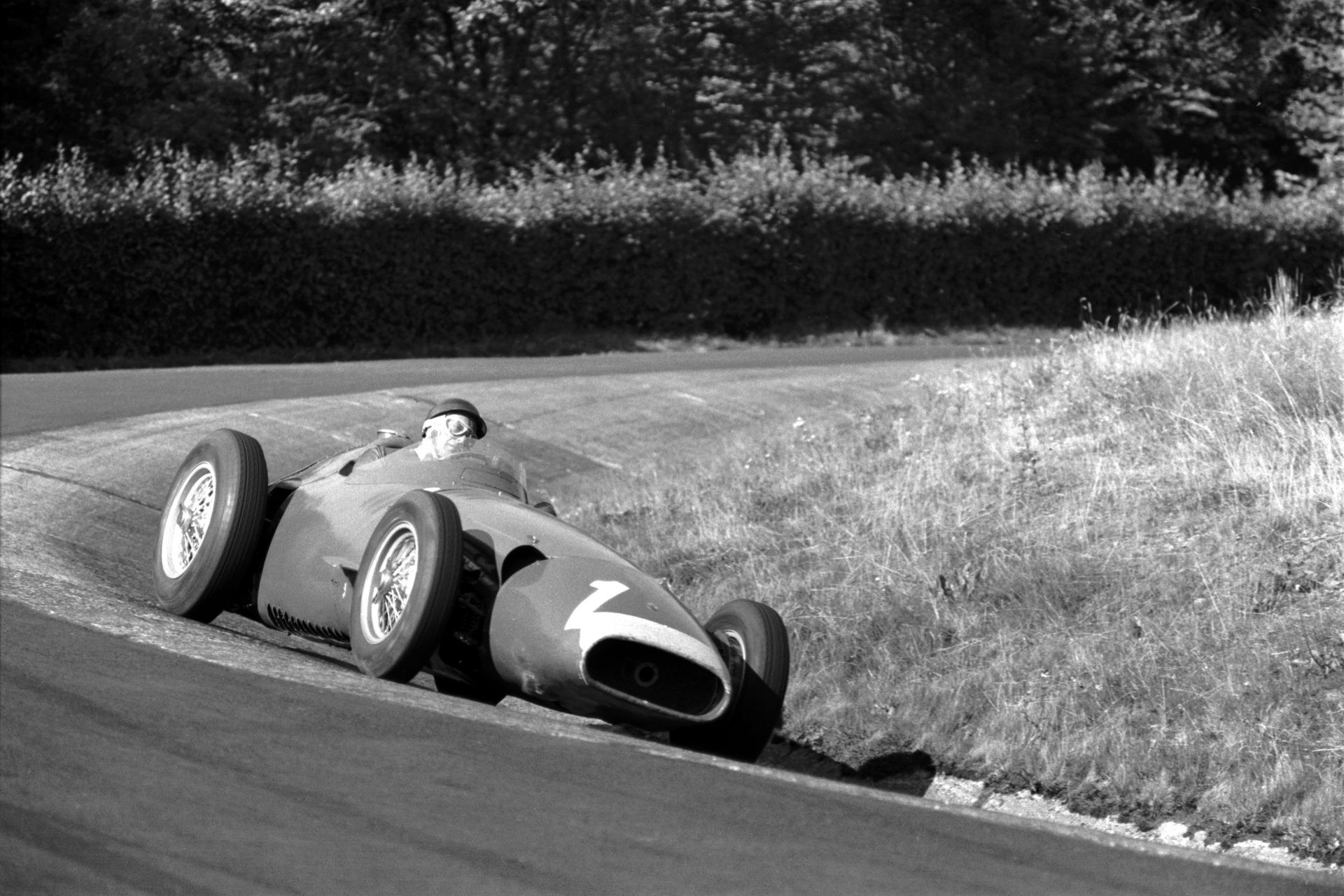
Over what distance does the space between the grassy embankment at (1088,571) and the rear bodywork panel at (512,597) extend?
1.92 m

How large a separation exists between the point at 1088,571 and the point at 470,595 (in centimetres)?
374

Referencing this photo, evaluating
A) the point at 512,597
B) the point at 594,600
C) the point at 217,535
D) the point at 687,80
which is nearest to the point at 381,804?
the point at 594,600

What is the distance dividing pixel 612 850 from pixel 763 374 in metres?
15.9

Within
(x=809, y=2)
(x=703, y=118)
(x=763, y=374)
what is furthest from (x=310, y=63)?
(x=763, y=374)

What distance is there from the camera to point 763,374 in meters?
20.5

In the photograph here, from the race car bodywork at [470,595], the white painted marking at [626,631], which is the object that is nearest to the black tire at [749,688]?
the race car bodywork at [470,595]

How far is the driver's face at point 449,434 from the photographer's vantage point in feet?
26.3

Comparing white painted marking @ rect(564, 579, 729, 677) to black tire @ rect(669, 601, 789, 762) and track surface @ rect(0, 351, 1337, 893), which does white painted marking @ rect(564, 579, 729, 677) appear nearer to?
black tire @ rect(669, 601, 789, 762)

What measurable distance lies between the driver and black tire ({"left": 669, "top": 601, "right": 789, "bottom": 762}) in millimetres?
1602

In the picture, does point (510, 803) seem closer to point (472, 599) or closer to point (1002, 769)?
point (472, 599)

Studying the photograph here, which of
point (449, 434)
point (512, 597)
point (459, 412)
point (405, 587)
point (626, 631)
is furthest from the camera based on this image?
point (459, 412)

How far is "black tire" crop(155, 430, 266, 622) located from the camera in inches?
310

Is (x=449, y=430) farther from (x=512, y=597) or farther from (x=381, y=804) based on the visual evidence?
(x=381, y=804)

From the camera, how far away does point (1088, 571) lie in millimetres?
9062
